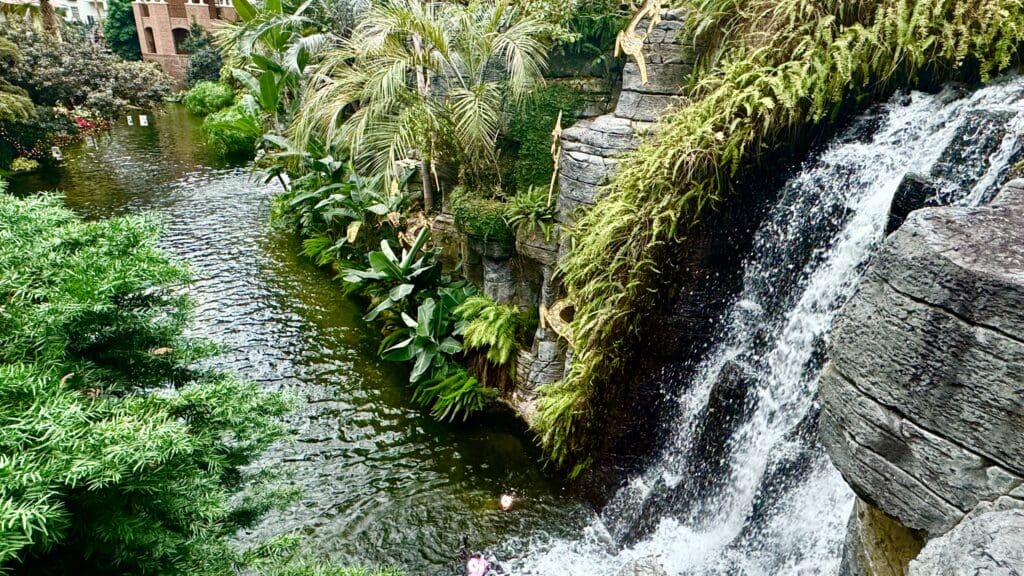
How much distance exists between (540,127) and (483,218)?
50.7 inches

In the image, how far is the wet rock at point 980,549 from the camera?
1.91 metres

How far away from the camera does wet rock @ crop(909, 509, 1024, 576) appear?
1914mm

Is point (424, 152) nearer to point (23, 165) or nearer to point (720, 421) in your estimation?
point (720, 421)

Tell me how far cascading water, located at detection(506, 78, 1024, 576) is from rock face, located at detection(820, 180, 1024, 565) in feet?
4.04

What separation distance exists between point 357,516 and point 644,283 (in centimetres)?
350

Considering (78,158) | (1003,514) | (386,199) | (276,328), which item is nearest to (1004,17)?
(1003,514)

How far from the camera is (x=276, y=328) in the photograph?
28.2 feet

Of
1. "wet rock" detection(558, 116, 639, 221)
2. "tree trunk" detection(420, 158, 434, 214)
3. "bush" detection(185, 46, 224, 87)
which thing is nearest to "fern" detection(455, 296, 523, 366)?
"wet rock" detection(558, 116, 639, 221)

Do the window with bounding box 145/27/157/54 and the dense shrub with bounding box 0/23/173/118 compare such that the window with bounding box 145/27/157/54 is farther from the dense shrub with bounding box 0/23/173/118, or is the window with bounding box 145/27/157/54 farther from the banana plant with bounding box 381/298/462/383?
the banana plant with bounding box 381/298/462/383

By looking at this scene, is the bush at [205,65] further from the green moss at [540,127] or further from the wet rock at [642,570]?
the wet rock at [642,570]

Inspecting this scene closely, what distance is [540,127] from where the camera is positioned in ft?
22.6

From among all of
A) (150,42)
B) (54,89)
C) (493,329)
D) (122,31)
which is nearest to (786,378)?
(493,329)

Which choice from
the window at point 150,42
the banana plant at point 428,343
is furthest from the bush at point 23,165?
the window at point 150,42

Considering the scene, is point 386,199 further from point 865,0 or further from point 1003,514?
point 1003,514
